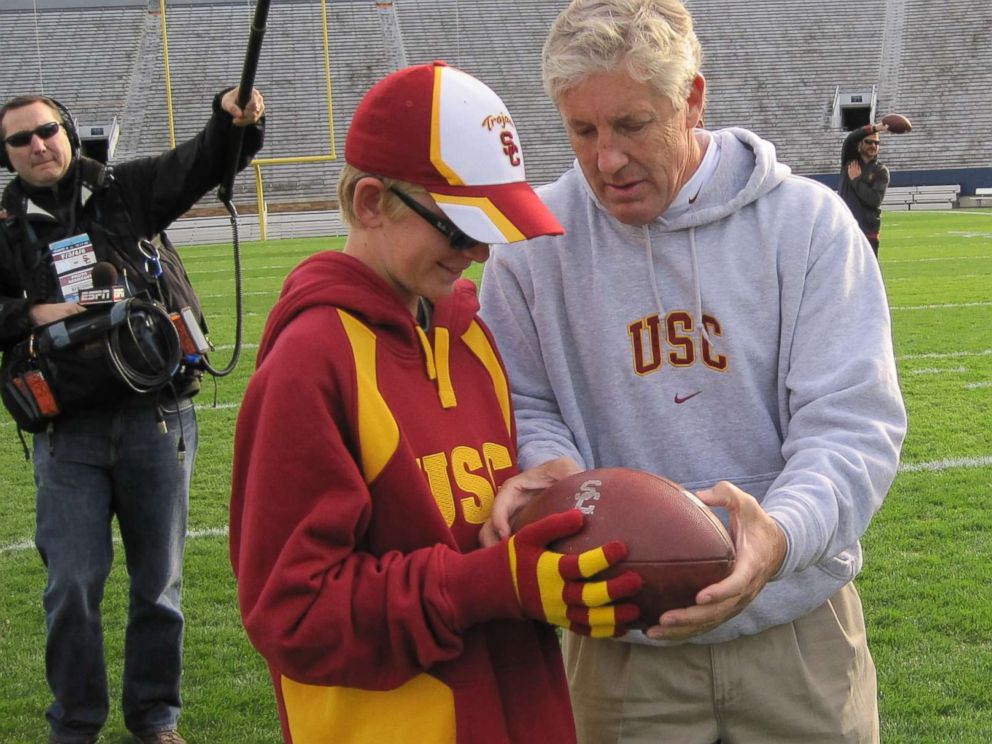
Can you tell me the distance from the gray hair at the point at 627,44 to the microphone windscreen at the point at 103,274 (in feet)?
6.93

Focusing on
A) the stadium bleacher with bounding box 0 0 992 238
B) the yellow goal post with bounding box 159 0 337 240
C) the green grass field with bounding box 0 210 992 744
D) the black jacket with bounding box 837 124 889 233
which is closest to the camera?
the green grass field with bounding box 0 210 992 744

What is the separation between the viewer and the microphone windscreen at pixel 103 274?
3.57 metres

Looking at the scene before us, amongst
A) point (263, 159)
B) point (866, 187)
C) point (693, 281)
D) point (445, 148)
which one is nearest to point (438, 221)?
point (445, 148)

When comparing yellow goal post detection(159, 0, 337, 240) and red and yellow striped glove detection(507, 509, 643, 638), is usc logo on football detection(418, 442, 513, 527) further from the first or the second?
yellow goal post detection(159, 0, 337, 240)

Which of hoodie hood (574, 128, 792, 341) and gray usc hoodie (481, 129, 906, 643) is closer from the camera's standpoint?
gray usc hoodie (481, 129, 906, 643)

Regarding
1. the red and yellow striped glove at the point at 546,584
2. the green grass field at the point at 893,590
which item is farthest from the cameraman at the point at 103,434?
the red and yellow striped glove at the point at 546,584

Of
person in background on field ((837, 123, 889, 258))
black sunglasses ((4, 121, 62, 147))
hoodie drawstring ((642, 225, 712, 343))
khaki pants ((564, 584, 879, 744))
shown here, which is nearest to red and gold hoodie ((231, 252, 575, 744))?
khaki pants ((564, 584, 879, 744))

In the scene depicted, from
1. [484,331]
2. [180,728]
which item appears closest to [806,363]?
[484,331]

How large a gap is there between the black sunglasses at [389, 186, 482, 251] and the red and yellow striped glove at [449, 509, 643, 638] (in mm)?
415

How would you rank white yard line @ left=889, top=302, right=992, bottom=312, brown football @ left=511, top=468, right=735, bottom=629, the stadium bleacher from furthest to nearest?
the stadium bleacher
white yard line @ left=889, top=302, right=992, bottom=312
brown football @ left=511, top=468, right=735, bottom=629

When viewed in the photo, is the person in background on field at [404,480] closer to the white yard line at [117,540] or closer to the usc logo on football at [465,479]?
the usc logo on football at [465,479]

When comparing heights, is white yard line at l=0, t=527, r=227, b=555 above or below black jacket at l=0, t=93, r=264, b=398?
below

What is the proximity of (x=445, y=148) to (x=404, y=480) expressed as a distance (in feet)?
1.52

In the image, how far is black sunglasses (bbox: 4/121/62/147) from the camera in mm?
3612
